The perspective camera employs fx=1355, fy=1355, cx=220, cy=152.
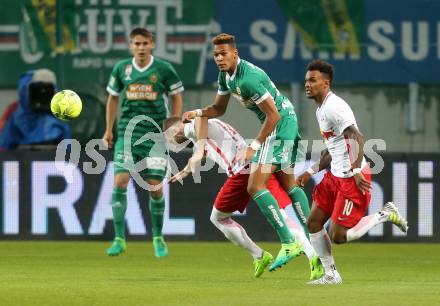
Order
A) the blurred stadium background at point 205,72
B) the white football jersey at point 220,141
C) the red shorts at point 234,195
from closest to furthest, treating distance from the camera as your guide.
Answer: the red shorts at point 234,195
the white football jersey at point 220,141
the blurred stadium background at point 205,72

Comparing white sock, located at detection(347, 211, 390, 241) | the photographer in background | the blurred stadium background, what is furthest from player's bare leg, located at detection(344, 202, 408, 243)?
the photographer in background

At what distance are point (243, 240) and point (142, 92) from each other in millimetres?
2628

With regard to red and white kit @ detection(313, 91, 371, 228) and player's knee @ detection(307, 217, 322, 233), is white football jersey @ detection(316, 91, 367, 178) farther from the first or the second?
player's knee @ detection(307, 217, 322, 233)

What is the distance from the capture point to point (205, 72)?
1509 centimetres

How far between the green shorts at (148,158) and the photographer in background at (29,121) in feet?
7.82

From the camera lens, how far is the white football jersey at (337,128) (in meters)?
9.87

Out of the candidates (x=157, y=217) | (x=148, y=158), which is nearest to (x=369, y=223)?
(x=157, y=217)

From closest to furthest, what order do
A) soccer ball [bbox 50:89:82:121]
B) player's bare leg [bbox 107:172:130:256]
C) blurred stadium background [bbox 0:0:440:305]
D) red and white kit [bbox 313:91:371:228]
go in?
red and white kit [bbox 313:91:371:228], soccer ball [bbox 50:89:82:121], player's bare leg [bbox 107:172:130:256], blurred stadium background [bbox 0:0:440:305]

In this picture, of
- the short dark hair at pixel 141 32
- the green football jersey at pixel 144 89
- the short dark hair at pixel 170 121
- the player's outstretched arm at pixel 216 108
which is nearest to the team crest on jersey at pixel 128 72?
the green football jersey at pixel 144 89

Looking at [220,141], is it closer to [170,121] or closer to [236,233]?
[236,233]

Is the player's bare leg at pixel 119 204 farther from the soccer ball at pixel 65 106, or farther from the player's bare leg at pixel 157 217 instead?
the soccer ball at pixel 65 106

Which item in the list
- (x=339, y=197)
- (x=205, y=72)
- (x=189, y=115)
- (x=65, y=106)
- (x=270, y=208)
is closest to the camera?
(x=339, y=197)

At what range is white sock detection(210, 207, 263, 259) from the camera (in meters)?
10.6

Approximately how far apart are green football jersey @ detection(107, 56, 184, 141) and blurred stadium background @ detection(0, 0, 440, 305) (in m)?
1.97
